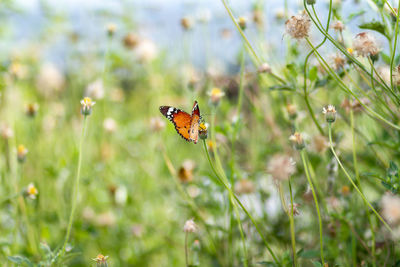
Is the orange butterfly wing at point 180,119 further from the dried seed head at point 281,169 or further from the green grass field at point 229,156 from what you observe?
the dried seed head at point 281,169

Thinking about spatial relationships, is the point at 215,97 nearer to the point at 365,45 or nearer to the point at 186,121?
the point at 186,121

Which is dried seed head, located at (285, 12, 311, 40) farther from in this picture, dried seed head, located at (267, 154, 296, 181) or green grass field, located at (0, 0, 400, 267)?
dried seed head, located at (267, 154, 296, 181)

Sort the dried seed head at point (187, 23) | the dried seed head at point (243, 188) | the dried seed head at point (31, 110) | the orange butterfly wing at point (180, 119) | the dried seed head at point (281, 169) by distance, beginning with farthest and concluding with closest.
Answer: the dried seed head at point (187, 23) < the dried seed head at point (31, 110) < the dried seed head at point (243, 188) < the orange butterfly wing at point (180, 119) < the dried seed head at point (281, 169)

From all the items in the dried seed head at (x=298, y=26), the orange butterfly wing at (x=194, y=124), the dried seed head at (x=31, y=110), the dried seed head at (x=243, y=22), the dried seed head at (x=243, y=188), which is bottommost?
the dried seed head at (x=243, y=188)

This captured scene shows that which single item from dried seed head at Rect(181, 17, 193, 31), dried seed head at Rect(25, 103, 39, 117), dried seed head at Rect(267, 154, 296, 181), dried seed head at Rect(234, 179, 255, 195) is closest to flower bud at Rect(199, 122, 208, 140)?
dried seed head at Rect(267, 154, 296, 181)

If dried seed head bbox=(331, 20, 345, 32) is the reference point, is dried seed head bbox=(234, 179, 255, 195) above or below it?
below

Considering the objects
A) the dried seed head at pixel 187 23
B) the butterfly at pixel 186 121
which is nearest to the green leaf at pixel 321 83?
the butterfly at pixel 186 121
